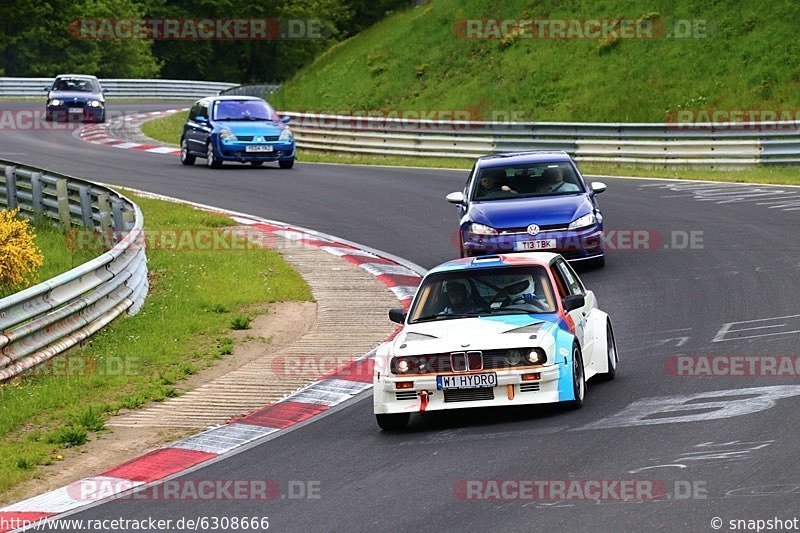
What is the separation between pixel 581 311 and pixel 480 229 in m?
6.36

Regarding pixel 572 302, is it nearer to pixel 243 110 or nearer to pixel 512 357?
pixel 512 357

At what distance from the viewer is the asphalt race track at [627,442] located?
8.30 m

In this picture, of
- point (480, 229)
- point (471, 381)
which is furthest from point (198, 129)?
point (471, 381)

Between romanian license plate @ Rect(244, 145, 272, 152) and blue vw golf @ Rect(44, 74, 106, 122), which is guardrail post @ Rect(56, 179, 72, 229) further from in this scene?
blue vw golf @ Rect(44, 74, 106, 122)

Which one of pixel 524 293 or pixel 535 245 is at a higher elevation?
pixel 524 293

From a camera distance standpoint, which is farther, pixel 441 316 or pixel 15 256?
pixel 15 256

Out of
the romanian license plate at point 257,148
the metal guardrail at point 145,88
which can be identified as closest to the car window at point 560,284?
the romanian license plate at point 257,148

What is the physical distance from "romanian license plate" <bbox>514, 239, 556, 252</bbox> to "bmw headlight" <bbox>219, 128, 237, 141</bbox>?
50.8 ft

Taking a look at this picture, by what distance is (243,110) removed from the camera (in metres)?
33.5

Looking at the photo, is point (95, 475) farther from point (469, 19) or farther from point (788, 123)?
point (469, 19)

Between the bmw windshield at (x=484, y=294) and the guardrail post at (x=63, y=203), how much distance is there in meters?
11.3

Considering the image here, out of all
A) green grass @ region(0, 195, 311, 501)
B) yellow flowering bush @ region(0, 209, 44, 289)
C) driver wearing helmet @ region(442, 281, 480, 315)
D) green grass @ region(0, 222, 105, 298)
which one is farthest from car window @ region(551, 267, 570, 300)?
green grass @ region(0, 222, 105, 298)

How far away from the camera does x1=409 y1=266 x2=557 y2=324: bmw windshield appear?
1188 centimetres

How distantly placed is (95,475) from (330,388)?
311 cm
